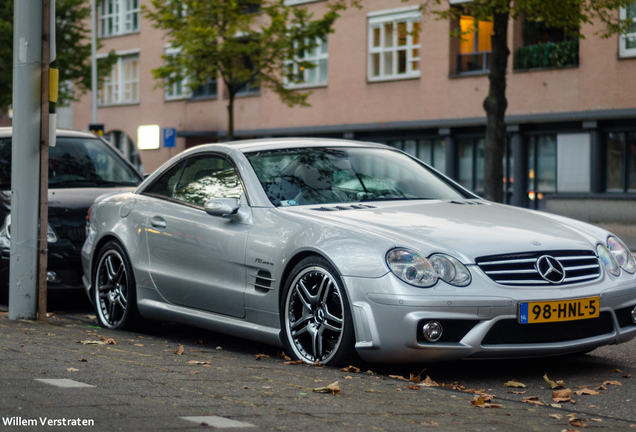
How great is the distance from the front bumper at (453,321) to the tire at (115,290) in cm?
259

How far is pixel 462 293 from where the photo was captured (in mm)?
5402

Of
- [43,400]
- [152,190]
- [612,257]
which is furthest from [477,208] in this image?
[43,400]

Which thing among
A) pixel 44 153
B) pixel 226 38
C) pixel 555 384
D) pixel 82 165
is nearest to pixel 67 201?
pixel 82 165

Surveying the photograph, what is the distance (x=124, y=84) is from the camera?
143ft

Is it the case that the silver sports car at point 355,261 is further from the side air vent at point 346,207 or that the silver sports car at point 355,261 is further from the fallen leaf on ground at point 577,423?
the fallen leaf on ground at point 577,423

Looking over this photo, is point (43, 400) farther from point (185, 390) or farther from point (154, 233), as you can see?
point (154, 233)

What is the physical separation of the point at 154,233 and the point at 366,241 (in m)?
2.27

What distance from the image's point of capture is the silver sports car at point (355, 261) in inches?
215

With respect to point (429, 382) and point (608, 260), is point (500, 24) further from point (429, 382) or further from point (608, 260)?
point (429, 382)

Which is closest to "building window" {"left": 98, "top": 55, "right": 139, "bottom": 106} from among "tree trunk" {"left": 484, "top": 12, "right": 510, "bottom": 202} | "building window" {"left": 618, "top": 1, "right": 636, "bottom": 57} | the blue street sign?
the blue street sign

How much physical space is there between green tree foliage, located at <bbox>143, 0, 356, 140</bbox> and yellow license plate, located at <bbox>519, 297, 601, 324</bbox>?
2082cm

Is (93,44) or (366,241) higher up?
(93,44)

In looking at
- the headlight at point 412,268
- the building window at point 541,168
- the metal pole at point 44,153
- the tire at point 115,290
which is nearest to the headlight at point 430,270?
the headlight at point 412,268

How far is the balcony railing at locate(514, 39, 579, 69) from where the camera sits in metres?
27.4
